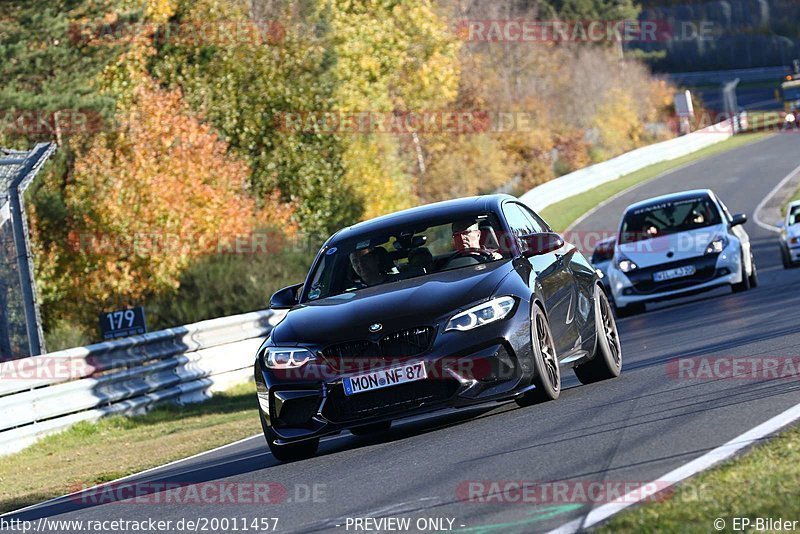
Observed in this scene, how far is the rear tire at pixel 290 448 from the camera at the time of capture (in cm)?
996

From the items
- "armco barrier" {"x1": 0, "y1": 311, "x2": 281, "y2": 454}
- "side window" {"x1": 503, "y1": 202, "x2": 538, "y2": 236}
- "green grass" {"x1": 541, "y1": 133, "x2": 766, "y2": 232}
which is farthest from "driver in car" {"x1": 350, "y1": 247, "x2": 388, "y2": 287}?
"green grass" {"x1": 541, "y1": 133, "x2": 766, "y2": 232}

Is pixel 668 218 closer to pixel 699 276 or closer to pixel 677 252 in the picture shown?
pixel 677 252

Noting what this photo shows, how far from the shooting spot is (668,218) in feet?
70.2

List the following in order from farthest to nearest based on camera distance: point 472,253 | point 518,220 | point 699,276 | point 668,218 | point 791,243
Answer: point 791,243, point 668,218, point 699,276, point 518,220, point 472,253

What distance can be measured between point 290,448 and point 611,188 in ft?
169

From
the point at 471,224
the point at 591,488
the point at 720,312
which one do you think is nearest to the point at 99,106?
the point at 720,312

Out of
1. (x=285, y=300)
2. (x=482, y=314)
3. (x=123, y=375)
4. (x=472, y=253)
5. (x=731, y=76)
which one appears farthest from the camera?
(x=731, y=76)

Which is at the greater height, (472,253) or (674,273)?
(472,253)

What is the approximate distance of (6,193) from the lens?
17.8 m

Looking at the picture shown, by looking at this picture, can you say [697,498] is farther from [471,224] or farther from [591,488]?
[471,224]

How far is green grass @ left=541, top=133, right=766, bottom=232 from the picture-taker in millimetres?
51375

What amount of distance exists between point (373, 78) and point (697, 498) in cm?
4622

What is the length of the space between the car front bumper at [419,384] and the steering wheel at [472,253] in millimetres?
1050

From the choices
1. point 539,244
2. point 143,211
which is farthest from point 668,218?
point 143,211
